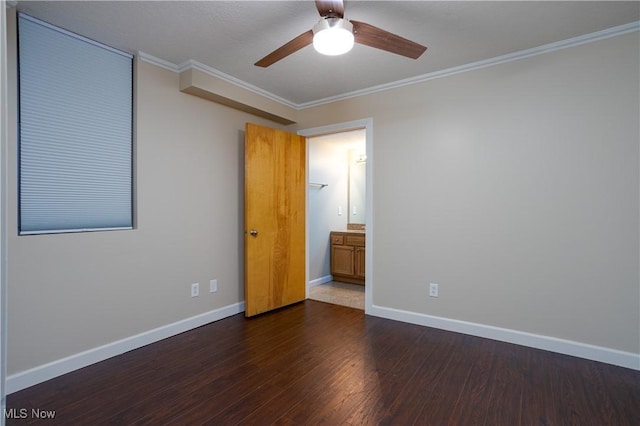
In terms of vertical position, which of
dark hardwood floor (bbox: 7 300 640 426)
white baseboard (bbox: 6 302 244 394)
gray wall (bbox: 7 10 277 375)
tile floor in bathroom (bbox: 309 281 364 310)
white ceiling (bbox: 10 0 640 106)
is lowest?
dark hardwood floor (bbox: 7 300 640 426)

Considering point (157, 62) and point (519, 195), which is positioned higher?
point (157, 62)

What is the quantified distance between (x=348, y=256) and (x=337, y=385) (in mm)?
2989

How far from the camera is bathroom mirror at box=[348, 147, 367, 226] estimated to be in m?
5.66

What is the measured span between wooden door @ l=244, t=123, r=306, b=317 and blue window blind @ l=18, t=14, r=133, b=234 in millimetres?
1153

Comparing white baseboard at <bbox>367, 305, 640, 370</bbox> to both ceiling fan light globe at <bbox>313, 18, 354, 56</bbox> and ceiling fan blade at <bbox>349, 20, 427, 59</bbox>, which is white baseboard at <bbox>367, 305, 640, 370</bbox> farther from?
ceiling fan light globe at <bbox>313, 18, 354, 56</bbox>

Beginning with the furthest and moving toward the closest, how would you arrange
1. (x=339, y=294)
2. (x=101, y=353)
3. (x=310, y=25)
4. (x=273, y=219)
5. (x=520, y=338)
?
(x=339, y=294) → (x=273, y=219) → (x=520, y=338) → (x=101, y=353) → (x=310, y=25)

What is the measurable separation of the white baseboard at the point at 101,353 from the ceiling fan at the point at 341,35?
246 centimetres

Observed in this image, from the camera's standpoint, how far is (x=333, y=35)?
1.92 metres

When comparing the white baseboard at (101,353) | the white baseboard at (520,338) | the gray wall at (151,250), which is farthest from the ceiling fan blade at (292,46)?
the white baseboard at (520,338)

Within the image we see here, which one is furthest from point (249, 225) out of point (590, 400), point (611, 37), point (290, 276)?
point (611, 37)

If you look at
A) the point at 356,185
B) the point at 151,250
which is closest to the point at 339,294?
the point at 356,185

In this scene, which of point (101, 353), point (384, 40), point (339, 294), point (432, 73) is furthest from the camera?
point (339, 294)

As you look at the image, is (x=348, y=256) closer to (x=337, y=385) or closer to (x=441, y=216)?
(x=441, y=216)

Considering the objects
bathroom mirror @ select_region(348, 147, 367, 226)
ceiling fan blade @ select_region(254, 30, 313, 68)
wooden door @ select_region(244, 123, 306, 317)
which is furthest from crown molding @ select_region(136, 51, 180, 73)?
bathroom mirror @ select_region(348, 147, 367, 226)
